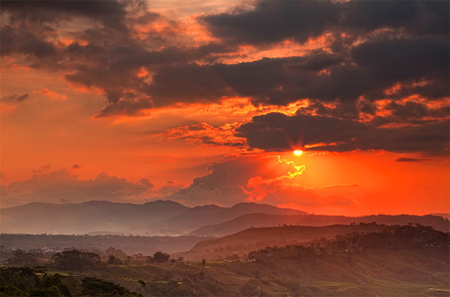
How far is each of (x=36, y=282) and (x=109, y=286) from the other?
4883cm

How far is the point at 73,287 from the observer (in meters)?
159

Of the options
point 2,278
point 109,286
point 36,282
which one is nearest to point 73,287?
point 36,282

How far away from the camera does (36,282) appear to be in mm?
161375

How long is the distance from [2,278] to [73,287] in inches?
903

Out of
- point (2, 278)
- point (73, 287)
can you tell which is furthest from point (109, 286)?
point (2, 278)

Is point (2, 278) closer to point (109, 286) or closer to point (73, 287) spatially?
point (73, 287)

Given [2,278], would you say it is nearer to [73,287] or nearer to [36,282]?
[36,282]

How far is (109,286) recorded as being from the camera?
124812 mm

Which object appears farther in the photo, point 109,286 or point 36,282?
point 36,282

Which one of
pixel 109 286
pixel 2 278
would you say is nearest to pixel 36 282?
pixel 2 278

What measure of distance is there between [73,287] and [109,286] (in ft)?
133

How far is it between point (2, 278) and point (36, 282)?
10.6m

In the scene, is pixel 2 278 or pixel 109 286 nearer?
pixel 109 286
